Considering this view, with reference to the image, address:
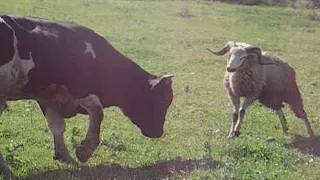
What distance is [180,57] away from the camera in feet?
75.6

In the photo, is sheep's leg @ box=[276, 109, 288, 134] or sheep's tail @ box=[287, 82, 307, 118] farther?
sheep's tail @ box=[287, 82, 307, 118]

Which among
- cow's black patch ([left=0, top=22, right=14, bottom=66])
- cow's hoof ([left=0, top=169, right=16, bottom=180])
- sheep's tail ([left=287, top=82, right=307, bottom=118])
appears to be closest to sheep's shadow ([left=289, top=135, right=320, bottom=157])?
sheep's tail ([left=287, top=82, right=307, bottom=118])

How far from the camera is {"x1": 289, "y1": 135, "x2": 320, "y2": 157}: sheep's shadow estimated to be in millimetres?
11523

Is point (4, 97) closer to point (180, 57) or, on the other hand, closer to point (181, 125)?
point (181, 125)

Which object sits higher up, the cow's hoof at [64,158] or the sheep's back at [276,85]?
the cow's hoof at [64,158]

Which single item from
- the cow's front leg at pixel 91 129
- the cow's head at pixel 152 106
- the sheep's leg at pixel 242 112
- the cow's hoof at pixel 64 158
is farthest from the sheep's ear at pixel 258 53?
the cow's hoof at pixel 64 158

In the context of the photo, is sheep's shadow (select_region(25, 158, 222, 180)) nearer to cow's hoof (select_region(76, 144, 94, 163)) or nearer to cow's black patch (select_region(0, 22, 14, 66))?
cow's hoof (select_region(76, 144, 94, 163))

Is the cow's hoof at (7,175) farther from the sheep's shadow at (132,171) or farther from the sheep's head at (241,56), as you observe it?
the sheep's head at (241,56)

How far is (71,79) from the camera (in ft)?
29.9

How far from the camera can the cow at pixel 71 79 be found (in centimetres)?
848

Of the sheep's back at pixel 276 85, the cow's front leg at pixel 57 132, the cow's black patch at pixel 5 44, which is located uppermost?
the cow's black patch at pixel 5 44

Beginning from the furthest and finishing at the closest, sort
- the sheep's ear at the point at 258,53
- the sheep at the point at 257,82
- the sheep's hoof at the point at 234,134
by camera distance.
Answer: the sheep's ear at the point at 258,53, the sheep at the point at 257,82, the sheep's hoof at the point at 234,134

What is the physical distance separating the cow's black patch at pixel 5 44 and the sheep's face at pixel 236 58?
5.42 metres

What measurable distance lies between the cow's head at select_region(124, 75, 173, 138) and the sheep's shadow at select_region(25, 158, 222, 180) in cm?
114
